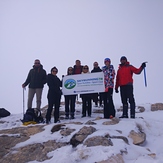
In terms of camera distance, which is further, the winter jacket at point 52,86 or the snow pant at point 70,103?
the snow pant at point 70,103

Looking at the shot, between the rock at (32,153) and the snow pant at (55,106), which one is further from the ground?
the snow pant at (55,106)

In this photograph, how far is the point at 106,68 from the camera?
27.4 feet

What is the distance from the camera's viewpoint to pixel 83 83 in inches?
360

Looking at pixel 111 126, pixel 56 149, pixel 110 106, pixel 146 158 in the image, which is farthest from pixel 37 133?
pixel 146 158

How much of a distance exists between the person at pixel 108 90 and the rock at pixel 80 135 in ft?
7.02

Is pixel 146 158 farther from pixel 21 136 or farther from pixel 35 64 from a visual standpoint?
pixel 35 64

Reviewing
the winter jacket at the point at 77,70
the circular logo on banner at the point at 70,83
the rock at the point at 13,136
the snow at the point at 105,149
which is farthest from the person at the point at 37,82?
the snow at the point at 105,149

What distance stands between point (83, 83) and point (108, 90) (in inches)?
58.2

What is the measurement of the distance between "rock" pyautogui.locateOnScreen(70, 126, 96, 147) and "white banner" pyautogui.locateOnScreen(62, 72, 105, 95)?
10.2 ft

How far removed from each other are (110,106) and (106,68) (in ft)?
4.96

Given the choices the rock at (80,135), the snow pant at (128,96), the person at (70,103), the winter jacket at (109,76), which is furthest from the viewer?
the person at (70,103)

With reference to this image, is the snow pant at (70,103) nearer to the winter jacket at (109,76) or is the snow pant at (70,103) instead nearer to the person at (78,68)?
the person at (78,68)

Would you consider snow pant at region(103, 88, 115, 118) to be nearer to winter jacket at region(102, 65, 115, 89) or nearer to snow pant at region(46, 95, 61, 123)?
winter jacket at region(102, 65, 115, 89)

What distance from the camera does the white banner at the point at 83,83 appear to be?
29.1 feet
